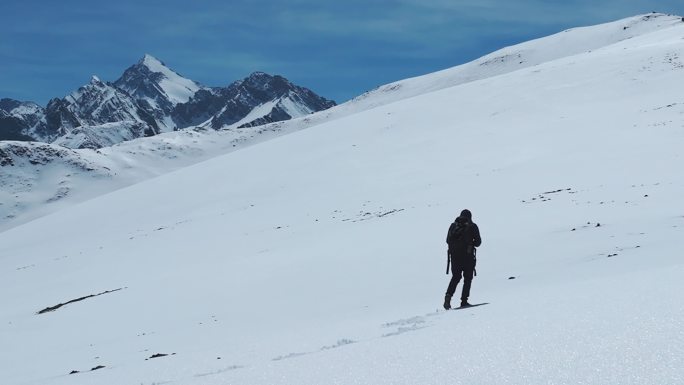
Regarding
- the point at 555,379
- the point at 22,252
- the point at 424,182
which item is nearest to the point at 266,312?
the point at 555,379

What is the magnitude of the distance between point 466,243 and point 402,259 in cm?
826

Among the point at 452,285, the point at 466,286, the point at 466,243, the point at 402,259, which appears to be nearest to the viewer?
the point at 466,286

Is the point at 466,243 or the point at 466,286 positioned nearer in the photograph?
the point at 466,286

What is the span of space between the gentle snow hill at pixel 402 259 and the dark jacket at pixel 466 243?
976 mm

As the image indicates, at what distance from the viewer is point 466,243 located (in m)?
11.7

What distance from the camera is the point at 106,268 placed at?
33688 millimetres

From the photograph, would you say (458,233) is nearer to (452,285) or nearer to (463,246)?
(463,246)

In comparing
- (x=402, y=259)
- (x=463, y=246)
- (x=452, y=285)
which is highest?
(x=463, y=246)

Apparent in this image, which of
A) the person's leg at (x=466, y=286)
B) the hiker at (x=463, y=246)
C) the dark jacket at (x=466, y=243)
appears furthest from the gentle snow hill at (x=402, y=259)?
the dark jacket at (x=466, y=243)

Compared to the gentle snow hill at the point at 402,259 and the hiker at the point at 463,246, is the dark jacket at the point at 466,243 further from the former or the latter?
the gentle snow hill at the point at 402,259

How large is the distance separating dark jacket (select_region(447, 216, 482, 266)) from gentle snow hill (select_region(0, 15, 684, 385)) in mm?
976

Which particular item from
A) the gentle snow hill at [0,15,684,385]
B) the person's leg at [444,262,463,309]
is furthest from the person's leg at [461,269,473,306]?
the gentle snow hill at [0,15,684,385]

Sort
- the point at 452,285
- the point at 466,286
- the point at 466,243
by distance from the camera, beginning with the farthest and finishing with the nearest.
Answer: the point at 466,243
the point at 452,285
the point at 466,286

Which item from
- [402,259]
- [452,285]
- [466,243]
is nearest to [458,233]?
[466,243]
